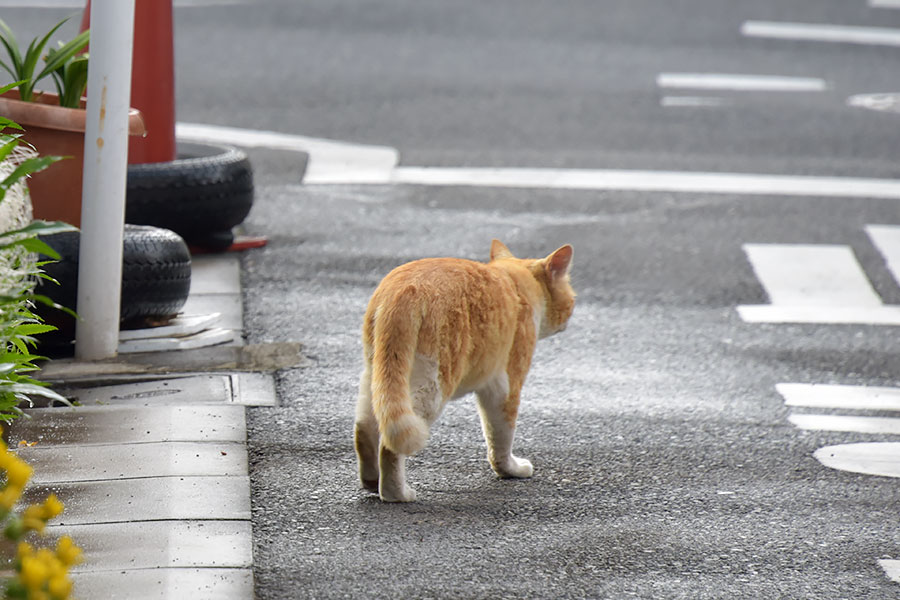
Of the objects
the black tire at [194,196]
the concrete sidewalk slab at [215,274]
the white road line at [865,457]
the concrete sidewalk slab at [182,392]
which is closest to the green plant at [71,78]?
the black tire at [194,196]

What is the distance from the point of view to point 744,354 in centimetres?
585

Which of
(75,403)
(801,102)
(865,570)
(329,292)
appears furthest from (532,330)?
(801,102)

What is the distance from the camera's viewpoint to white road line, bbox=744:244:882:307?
21.9 ft

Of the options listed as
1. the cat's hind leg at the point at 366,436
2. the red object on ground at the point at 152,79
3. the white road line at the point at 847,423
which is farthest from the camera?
the red object on ground at the point at 152,79

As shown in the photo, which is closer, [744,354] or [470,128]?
[744,354]

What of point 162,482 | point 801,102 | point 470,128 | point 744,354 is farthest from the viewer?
point 801,102

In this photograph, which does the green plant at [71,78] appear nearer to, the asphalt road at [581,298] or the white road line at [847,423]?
the asphalt road at [581,298]

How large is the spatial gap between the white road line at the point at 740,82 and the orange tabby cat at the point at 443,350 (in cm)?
811

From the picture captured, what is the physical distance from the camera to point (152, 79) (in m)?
6.95

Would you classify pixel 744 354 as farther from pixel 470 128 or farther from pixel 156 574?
pixel 470 128

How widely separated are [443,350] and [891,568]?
148cm

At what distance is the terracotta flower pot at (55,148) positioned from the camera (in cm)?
529

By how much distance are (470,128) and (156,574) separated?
23.8 ft

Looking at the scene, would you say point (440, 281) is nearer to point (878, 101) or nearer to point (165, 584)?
point (165, 584)
